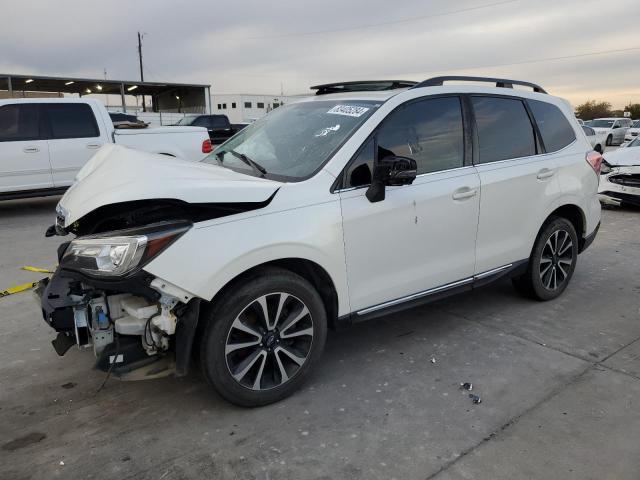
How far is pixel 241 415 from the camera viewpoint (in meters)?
3.06

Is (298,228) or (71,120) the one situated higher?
(71,120)

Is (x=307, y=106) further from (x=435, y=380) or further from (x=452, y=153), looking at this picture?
(x=435, y=380)

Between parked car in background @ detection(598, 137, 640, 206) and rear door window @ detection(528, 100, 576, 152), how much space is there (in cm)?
533

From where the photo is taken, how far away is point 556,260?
187 inches

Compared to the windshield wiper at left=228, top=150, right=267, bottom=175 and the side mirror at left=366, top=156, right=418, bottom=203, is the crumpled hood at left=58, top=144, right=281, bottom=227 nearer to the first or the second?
the windshield wiper at left=228, top=150, right=267, bottom=175

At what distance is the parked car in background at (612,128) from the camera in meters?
28.7

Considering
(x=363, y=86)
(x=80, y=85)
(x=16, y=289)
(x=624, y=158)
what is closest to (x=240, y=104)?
(x=80, y=85)

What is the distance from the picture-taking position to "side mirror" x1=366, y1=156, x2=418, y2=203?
125 inches

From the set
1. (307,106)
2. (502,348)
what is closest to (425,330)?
(502,348)

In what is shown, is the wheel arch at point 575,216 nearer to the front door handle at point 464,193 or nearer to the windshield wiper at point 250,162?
the front door handle at point 464,193

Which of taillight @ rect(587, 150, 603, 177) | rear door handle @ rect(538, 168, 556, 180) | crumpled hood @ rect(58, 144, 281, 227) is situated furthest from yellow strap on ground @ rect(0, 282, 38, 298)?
taillight @ rect(587, 150, 603, 177)

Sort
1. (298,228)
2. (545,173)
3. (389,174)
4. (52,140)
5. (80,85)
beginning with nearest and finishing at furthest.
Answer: (298,228)
(389,174)
(545,173)
(52,140)
(80,85)

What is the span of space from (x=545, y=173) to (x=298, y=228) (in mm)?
2492

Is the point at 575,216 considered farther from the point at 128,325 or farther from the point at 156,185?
the point at 128,325
